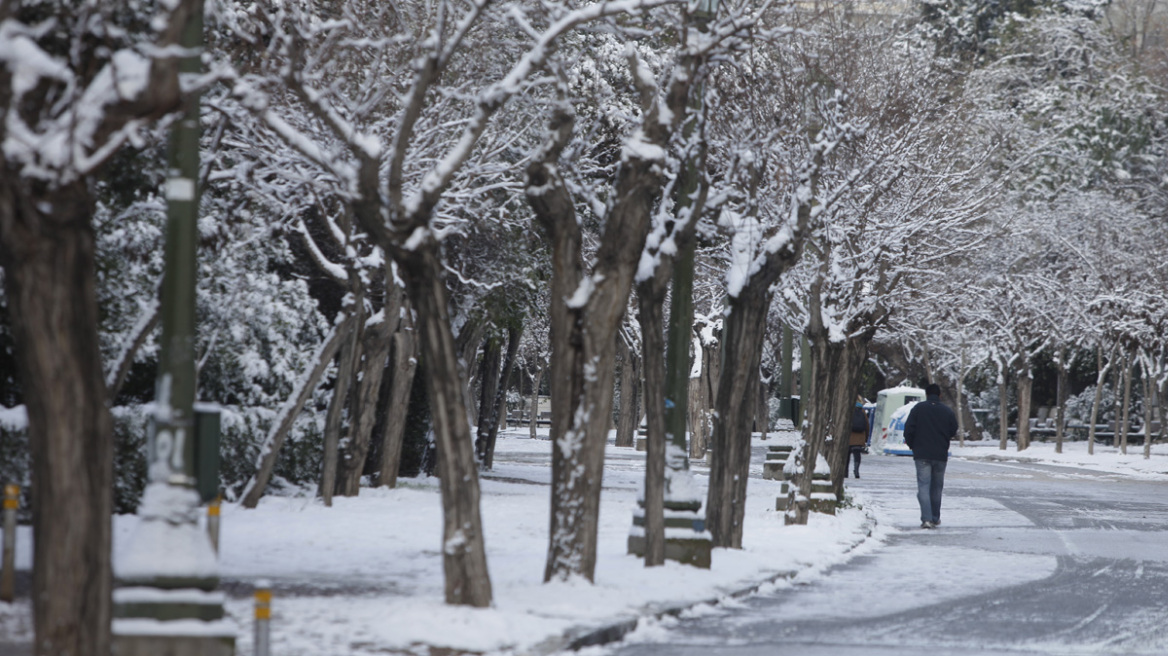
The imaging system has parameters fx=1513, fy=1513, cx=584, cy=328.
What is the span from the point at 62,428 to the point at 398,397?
52.0 ft

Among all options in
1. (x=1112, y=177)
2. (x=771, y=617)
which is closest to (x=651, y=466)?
(x=771, y=617)

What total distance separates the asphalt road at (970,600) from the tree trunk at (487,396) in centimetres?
953

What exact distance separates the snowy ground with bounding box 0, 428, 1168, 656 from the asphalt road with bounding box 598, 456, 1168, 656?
41 cm

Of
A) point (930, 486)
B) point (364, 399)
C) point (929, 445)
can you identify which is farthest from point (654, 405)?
point (364, 399)

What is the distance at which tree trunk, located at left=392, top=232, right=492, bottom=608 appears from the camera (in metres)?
9.74

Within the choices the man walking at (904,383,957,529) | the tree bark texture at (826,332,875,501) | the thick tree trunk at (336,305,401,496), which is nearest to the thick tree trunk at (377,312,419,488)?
the thick tree trunk at (336,305,401,496)

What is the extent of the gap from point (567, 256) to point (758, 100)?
716 centimetres

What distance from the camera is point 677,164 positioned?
1345 centimetres

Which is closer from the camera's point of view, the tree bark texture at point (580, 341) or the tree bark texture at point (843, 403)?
the tree bark texture at point (580, 341)

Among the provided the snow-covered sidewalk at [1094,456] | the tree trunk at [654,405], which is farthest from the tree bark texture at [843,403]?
the snow-covered sidewalk at [1094,456]

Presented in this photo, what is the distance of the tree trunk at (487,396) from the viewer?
29.7 m

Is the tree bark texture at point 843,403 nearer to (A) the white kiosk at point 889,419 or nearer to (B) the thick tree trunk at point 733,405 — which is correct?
(B) the thick tree trunk at point 733,405

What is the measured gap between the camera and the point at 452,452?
32.0 feet

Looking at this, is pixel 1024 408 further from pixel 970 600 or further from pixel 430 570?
pixel 430 570
